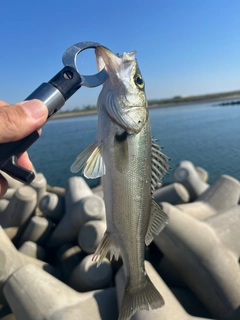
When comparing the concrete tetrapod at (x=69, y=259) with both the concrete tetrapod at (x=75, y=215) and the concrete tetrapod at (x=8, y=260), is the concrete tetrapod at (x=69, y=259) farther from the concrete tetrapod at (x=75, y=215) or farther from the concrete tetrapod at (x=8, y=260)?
the concrete tetrapod at (x=8, y=260)

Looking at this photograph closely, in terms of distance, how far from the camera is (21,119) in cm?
231

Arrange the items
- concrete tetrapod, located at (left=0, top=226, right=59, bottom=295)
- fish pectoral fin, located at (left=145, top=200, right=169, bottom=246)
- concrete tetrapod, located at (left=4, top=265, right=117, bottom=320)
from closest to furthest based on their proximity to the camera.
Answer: fish pectoral fin, located at (left=145, top=200, right=169, bottom=246) → concrete tetrapod, located at (left=4, top=265, right=117, bottom=320) → concrete tetrapod, located at (left=0, top=226, right=59, bottom=295)

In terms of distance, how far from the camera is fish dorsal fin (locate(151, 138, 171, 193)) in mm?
2598

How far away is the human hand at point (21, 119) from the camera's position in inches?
89.1

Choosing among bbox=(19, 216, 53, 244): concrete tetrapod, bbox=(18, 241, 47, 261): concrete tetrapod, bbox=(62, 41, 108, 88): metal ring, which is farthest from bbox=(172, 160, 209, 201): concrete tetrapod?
bbox=(62, 41, 108, 88): metal ring

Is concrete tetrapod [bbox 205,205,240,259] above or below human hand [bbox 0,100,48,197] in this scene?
below

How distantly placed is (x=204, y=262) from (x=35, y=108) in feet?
9.83

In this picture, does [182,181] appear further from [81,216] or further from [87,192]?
[81,216]

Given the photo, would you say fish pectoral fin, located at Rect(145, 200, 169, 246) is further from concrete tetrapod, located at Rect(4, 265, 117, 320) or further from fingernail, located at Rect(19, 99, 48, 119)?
concrete tetrapod, located at Rect(4, 265, 117, 320)

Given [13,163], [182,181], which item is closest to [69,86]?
[13,163]

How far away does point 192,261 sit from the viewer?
4102 millimetres

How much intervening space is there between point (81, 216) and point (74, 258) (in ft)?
2.39

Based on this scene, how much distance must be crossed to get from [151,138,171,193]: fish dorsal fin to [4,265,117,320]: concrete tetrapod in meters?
1.92

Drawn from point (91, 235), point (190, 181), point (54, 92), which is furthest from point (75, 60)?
point (190, 181)
